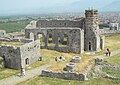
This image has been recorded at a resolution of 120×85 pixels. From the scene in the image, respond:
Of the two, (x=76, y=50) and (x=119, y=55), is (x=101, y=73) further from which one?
(x=76, y=50)

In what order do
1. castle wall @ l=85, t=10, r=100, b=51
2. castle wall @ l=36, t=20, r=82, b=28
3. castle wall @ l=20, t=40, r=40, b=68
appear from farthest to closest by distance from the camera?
castle wall @ l=36, t=20, r=82, b=28
castle wall @ l=85, t=10, r=100, b=51
castle wall @ l=20, t=40, r=40, b=68

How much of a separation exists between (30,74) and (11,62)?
4679 millimetres

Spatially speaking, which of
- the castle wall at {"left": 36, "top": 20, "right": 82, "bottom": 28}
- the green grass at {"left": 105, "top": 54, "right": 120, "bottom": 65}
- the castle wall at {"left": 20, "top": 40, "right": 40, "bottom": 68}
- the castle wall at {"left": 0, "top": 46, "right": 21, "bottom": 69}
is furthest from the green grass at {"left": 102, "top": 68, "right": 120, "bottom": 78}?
the castle wall at {"left": 36, "top": 20, "right": 82, "bottom": 28}

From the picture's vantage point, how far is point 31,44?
136 ft

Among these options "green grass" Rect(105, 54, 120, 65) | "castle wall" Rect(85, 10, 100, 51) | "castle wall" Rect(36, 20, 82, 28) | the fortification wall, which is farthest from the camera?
"castle wall" Rect(36, 20, 82, 28)

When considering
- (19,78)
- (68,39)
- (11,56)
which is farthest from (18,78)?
(68,39)

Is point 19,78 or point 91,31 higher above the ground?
point 91,31

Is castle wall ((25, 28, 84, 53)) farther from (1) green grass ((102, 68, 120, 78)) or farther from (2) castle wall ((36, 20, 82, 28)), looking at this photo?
(1) green grass ((102, 68, 120, 78))

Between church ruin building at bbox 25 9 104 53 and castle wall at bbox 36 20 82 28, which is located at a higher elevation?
castle wall at bbox 36 20 82 28

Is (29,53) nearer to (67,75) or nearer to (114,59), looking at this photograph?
(67,75)

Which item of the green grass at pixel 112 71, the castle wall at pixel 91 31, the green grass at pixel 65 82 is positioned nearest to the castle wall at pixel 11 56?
the green grass at pixel 65 82

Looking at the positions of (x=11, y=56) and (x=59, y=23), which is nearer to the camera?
(x=11, y=56)

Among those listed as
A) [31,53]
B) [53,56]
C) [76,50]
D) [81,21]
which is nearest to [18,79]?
A: [31,53]

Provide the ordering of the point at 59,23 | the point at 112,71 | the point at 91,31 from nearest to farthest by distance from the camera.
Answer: the point at 112,71 → the point at 91,31 → the point at 59,23
